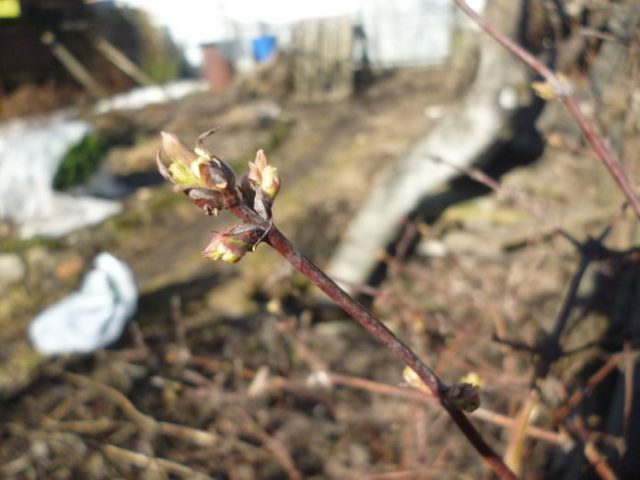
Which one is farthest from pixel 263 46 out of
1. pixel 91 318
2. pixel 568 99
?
pixel 568 99

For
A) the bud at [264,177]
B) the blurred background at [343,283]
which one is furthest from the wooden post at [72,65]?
the bud at [264,177]

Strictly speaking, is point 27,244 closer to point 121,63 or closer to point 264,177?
point 264,177

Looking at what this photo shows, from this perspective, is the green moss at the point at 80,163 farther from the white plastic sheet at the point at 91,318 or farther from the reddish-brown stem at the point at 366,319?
the reddish-brown stem at the point at 366,319

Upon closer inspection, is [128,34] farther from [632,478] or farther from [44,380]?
[632,478]

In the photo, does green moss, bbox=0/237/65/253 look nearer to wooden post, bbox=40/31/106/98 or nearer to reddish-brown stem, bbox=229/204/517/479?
reddish-brown stem, bbox=229/204/517/479

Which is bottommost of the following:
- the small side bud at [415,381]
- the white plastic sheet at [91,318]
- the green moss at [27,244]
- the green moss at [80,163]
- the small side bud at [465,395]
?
the green moss at [27,244]

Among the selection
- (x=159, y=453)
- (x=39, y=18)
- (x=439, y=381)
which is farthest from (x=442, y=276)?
(x=39, y=18)
